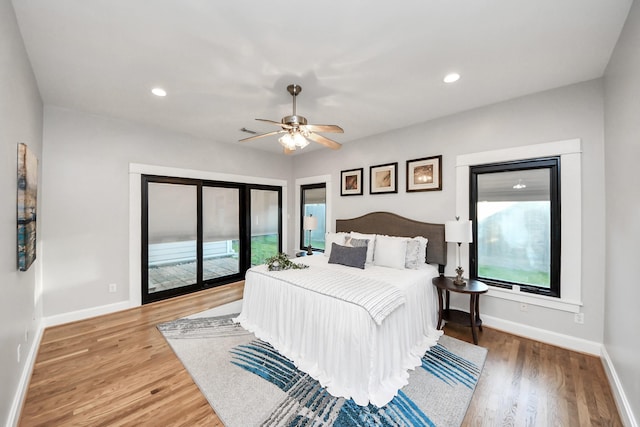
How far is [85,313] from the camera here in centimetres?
338

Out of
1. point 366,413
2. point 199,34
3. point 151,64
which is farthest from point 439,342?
point 151,64

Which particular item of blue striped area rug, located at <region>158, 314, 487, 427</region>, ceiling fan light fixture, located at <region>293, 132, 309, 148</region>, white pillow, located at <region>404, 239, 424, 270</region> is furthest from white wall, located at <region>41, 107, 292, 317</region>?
white pillow, located at <region>404, 239, 424, 270</region>

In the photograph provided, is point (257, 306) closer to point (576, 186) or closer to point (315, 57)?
point (315, 57)

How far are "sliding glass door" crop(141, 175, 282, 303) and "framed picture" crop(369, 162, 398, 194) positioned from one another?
2.32 metres

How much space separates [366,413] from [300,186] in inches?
179

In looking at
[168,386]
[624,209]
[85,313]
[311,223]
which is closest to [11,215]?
[168,386]

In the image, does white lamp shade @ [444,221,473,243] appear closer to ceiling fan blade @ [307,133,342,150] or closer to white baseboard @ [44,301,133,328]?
ceiling fan blade @ [307,133,342,150]

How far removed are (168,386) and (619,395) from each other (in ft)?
11.5

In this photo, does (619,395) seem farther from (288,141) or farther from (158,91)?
(158,91)

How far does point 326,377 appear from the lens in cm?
215

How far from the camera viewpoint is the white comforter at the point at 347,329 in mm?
1966

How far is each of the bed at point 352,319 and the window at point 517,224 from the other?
523 mm

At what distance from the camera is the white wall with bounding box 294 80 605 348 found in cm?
253

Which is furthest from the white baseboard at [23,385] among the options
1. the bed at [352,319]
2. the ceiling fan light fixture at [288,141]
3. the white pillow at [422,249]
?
the white pillow at [422,249]
